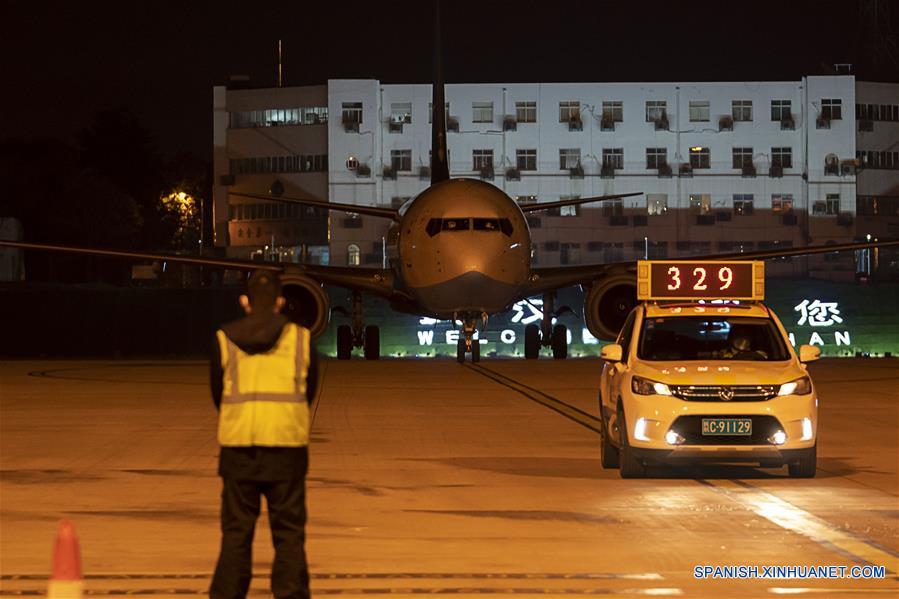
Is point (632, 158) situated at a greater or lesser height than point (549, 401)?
greater

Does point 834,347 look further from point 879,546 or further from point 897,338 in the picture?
point 879,546

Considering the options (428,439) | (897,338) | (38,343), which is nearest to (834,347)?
(897,338)

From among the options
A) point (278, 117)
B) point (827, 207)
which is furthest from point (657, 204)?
point (278, 117)

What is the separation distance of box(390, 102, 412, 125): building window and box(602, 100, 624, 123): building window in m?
11.8

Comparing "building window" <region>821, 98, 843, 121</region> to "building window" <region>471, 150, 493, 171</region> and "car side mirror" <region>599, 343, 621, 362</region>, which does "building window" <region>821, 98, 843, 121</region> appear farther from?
"car side mirror" <region>599, 343, 621, 362</region>

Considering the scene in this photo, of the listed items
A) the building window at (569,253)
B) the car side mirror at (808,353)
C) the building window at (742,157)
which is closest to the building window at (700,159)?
the building window at (742,157)

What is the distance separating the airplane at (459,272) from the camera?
35.1 metres

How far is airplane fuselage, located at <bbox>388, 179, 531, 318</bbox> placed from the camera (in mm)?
34875

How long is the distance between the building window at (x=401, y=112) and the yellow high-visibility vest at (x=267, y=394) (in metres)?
88.9

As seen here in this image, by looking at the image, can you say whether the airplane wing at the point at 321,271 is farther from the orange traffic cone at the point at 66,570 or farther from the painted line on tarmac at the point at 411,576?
the orange traffic cone at the point at 66,570

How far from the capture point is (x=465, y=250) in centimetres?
3481

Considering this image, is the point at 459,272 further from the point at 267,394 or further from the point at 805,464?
the point at 267,394

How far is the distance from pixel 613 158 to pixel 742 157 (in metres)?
7.90

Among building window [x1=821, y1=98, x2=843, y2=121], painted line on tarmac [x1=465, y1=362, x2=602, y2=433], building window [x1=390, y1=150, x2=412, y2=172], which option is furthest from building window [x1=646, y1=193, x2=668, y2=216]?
painted line on tarmac [x1=465, y1=362, x2=602, y2=433]
